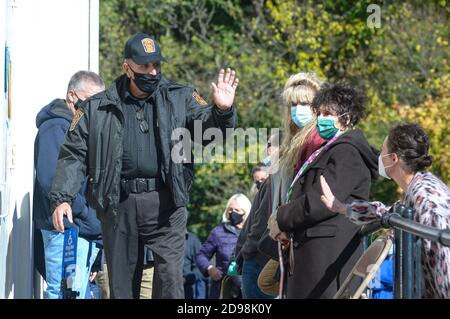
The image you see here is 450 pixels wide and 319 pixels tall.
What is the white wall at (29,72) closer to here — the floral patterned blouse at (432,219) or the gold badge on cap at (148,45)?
the gold badge on cap at (148,45)

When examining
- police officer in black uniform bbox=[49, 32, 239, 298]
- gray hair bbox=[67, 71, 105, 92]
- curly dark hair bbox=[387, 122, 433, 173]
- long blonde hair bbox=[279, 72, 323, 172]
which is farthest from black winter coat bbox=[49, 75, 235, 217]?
curly dark hair bbox=[387, 122, 433, 173]

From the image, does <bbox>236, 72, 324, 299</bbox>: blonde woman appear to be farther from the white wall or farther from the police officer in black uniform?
the white wall

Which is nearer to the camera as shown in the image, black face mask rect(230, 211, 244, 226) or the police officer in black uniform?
the police officer in black uniform

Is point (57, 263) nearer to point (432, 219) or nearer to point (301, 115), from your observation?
point (301, 115)

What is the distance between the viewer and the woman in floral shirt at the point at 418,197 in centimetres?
560

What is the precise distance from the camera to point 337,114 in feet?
23.6

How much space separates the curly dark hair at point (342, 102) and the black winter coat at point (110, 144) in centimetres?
69

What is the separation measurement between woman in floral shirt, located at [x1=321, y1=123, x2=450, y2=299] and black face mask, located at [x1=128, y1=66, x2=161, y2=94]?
1675 millimetres

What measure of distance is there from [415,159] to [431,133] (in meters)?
17.9

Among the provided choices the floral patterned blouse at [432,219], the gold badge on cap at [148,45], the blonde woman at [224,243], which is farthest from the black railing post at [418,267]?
the blonde woman at [224,243]

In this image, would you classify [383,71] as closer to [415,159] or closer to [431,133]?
[431,133]

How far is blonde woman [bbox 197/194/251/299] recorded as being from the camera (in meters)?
13.5

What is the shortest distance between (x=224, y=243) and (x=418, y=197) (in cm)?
791

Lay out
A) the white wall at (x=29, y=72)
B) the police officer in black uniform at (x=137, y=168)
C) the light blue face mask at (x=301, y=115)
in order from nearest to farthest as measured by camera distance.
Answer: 1. the light blue face mask at (x=301, y=115)
2. the police officer in black uniform at (x=137, y=168)
3. the white wall at (x=29, y=72)
